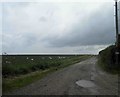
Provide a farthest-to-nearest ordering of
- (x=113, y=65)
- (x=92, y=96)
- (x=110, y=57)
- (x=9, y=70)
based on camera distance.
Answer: (x=110, y=57) → (x=113, y=65) → (x=9, y=70) → (x=92, y=96)

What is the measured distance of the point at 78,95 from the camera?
1302cm

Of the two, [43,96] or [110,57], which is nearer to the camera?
[43,96]

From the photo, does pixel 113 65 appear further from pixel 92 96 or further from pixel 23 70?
pixel 92 96

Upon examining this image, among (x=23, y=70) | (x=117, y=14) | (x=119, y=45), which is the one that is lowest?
(x=23, y=70)

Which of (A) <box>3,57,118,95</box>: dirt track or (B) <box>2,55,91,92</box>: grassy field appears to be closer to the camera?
(A) <box>3,57,118,95</box>: dirt track

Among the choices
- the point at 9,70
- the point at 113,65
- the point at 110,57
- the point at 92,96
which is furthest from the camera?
the point at 110,57

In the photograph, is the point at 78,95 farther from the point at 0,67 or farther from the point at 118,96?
the point at 0,67

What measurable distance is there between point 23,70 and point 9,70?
415 cm

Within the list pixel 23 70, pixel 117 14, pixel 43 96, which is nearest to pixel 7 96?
pixel 43 96

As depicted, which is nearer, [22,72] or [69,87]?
[69,87]

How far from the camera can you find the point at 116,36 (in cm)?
2970

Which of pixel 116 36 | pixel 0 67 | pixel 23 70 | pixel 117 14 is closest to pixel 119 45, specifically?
pixel 116 36

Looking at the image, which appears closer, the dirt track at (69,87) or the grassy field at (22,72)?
the dirt track at (69,87)

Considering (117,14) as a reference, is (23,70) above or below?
below
